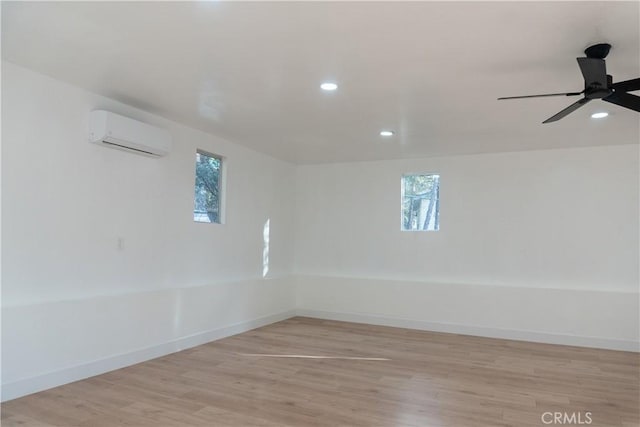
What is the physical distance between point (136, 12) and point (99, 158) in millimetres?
1831

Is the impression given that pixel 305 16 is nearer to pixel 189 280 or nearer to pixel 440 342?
pixel 189 280

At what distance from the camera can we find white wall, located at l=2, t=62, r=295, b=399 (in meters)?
3.17

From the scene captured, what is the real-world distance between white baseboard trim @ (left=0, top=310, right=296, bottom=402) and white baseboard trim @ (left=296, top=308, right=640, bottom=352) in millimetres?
1561

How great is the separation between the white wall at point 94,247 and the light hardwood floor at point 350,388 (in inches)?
10.5

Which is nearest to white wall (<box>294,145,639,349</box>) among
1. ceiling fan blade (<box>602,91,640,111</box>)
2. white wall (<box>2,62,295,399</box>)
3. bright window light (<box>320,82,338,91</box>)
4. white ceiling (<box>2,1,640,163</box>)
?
white ceiling (<box>2,1,640,163</box>)

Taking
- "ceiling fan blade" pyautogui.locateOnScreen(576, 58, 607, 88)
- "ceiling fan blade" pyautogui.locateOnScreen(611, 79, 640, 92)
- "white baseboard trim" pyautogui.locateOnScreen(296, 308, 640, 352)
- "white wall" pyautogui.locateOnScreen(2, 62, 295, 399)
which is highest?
"ceiling fan blade" pyautogui.locateOnScreen(576, 58, 607, 88)

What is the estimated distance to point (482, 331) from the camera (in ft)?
18.6

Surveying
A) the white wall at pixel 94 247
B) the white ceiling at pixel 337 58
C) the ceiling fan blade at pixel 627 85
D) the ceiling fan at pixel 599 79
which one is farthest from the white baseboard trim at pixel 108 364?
the ceiling fan blade at pixel 627 85

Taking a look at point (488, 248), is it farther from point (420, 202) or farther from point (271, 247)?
point (271, 247)

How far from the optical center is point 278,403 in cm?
316

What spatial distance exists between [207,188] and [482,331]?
397 cm

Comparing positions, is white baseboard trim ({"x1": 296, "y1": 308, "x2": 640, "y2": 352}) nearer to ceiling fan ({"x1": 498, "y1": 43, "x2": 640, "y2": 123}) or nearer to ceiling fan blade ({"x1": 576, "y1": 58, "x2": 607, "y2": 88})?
ceiling fan ({"x1": 498, "y1": 43, "x2": 640, "y2": 123})

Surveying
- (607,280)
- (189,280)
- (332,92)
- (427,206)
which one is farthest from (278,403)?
(607,280)

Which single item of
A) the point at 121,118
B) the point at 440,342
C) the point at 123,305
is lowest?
the point at 440,342
